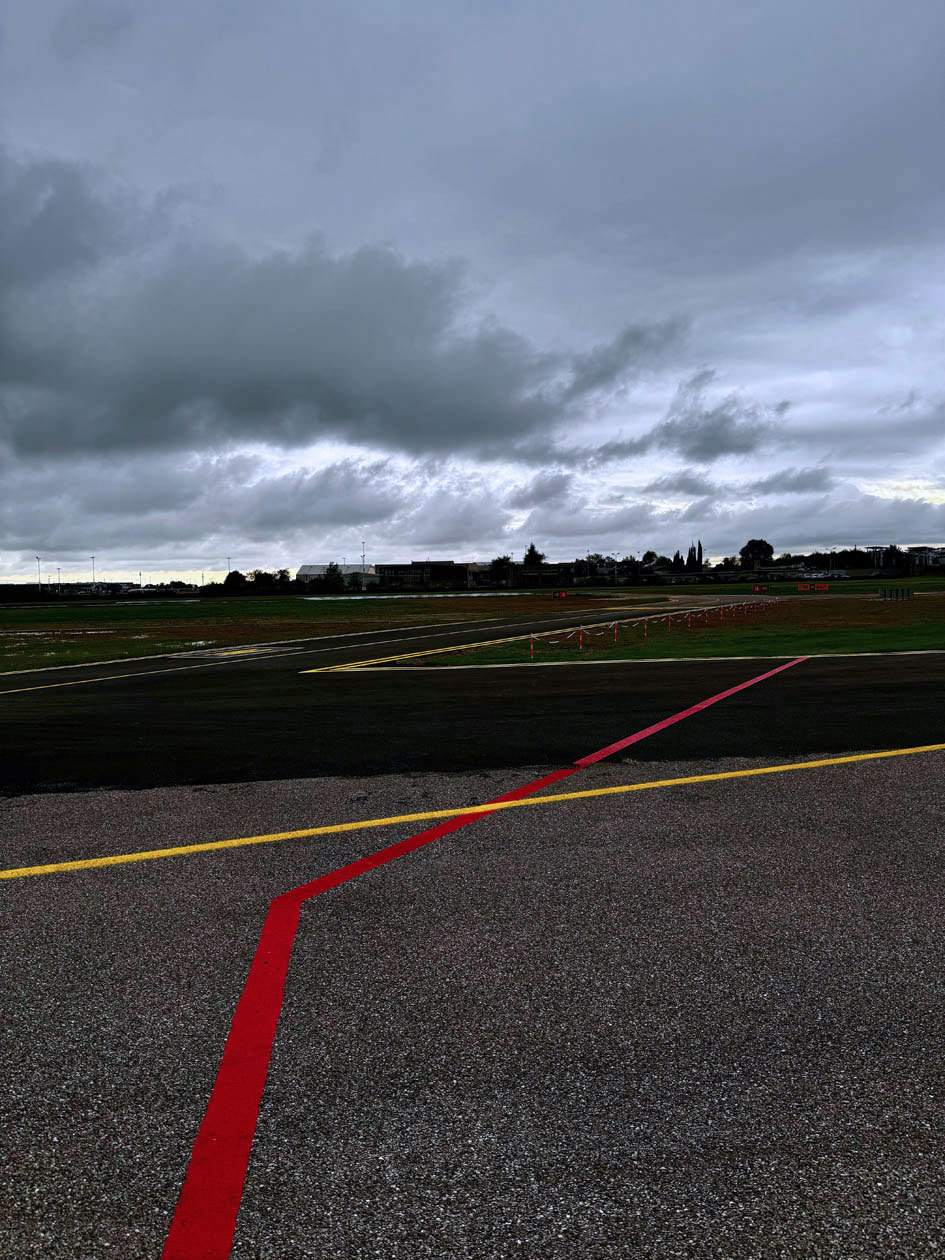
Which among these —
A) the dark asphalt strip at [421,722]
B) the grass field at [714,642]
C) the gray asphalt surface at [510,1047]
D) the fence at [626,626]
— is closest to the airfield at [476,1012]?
the gray asphalt surface at [510,1047]

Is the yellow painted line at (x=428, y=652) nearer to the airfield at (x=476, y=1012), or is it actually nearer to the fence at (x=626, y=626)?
the fence at (x=626, y=626)

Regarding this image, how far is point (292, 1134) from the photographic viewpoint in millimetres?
2814

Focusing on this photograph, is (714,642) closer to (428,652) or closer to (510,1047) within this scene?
Answer: (428,652)

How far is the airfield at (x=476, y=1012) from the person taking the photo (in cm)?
248

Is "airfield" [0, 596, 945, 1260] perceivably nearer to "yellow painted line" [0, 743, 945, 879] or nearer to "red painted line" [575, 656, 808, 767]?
"yellow painted line" [0, 743, 945, 879]

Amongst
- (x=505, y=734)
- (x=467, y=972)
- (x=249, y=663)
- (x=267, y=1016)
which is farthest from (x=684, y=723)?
(x=249, y=663)

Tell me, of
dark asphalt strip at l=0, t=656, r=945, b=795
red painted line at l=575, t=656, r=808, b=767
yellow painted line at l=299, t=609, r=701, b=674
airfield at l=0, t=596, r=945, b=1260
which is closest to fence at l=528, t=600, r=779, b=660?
yellow painted line at l=299, t=609, r=701, b=674

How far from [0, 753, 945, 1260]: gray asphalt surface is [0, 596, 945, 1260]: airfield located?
0.01 m

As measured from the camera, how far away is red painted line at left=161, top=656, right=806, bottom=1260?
7.93 ft

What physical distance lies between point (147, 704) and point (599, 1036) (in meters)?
12.1

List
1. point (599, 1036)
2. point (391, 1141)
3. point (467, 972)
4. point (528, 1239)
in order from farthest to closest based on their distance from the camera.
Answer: point (467, 972) < point (599, 1036) < point (391, 1141) < point (528, 1239)

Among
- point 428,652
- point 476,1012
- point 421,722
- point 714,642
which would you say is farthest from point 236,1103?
point 714,642

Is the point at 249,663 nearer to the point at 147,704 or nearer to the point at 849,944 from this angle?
the point at 147,704

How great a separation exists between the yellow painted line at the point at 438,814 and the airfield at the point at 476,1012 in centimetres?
5
